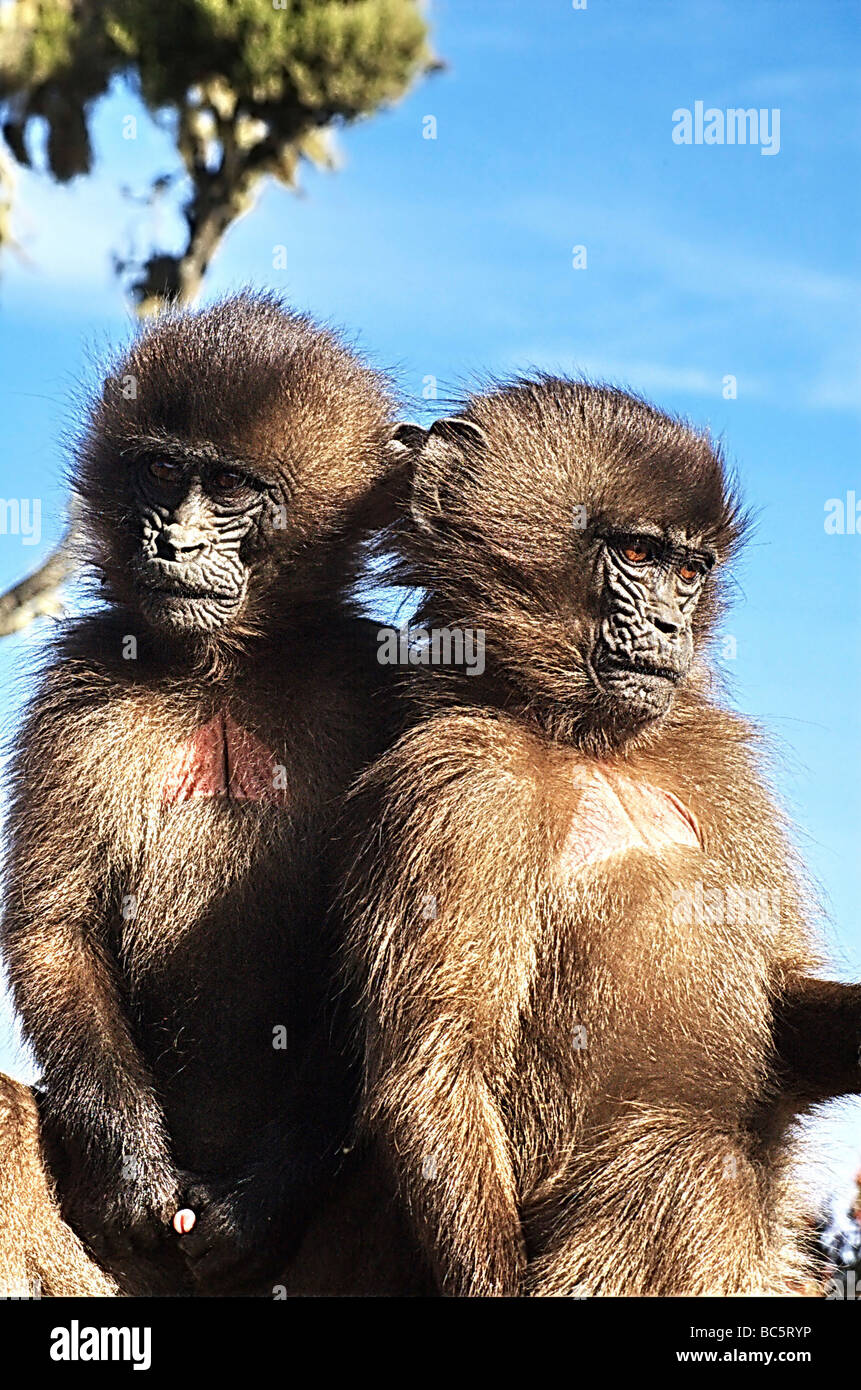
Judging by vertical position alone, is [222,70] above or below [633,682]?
above

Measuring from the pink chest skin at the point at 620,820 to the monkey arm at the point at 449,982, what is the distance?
21 centimetres

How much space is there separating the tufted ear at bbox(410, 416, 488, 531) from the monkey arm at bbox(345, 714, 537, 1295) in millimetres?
842

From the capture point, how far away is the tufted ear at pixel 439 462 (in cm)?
570

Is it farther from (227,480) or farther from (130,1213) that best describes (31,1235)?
(227,480)

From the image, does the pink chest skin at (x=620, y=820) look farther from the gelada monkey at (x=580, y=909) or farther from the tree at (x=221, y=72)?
the tree at (x=221, y=72)

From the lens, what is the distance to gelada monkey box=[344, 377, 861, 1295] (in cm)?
483

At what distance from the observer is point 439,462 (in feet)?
18.9

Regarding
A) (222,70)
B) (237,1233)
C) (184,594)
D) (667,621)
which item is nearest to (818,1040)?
(667,621)

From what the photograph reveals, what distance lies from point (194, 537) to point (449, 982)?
6.30 ft

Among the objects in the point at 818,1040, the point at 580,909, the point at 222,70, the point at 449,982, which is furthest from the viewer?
the point at 222,70

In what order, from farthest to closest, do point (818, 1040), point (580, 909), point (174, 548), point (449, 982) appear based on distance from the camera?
1. point (174, 548)
2. point (818, 1040)
3. point (580, 909)
4. point (449, 982)

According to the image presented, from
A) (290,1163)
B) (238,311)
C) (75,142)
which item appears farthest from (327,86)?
(290,1163)

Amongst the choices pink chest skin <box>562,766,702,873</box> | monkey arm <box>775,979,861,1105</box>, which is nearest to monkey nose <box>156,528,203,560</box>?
pink chest skin <box>562,766,702,873</box>
